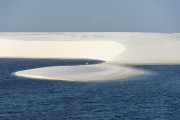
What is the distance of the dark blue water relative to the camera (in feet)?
134

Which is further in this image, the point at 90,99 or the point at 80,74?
the point at 80,74

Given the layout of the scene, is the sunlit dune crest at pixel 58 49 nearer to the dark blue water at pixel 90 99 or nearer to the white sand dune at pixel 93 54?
the white sand dune at pixel 93 54

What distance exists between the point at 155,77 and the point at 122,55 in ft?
128

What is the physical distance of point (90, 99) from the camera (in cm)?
4772

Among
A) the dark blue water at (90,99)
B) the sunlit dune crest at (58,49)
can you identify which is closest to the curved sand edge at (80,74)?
the dark blue water at (90,99)

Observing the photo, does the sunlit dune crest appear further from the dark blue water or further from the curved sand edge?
the dark blue water

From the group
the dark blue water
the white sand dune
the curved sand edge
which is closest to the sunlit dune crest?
the white sand dune

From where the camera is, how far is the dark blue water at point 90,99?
134 ft

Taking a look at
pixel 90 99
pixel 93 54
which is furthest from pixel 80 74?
pixel 93 54

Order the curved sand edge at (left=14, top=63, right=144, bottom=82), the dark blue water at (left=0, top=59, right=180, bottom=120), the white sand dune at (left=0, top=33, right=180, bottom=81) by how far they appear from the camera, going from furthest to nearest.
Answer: the white sand dune at (left=0, top=33, right=180, bottom=81) → the curved sand edge at (left=14, top=63, right=144, bottom=82) → the dark blue water at (left=0, top=59, right=180, bottom=120)

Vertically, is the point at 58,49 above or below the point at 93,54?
above

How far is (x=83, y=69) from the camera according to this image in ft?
235

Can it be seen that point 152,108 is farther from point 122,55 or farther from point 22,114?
point 122,55

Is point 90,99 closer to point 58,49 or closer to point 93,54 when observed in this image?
point 93,54
